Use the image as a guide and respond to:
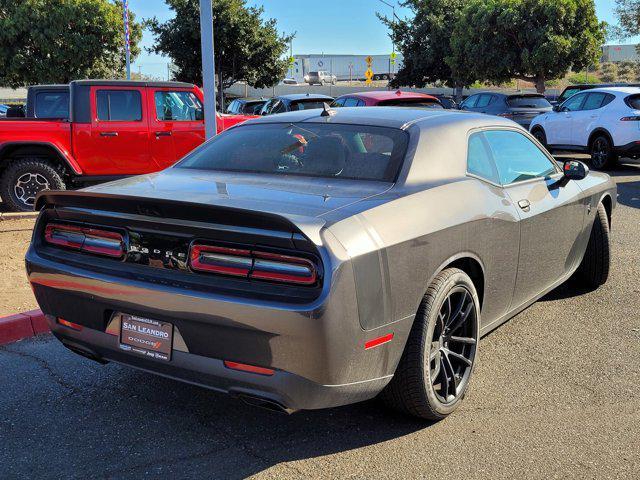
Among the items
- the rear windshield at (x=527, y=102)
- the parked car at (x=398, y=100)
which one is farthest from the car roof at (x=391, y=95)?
the rear windshield at (x=527, y=102)

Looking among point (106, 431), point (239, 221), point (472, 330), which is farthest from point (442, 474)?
point (106, 431)

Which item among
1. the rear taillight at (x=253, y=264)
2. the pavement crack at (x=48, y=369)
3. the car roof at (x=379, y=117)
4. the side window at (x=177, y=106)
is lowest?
the pavement crack at (x=48, y=369)

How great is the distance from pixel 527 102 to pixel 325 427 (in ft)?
54.3

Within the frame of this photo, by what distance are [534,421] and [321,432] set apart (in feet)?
3.59

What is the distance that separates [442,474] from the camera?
9.70ft

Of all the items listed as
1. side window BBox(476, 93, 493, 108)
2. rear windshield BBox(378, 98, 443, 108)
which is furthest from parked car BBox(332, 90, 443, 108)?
side window BBox(476, 93, 493, 108)

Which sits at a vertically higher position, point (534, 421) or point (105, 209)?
point (105, 209)

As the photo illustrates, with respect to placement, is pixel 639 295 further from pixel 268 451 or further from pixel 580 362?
pixel 268 451

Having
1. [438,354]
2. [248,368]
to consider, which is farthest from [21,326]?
[438,354]

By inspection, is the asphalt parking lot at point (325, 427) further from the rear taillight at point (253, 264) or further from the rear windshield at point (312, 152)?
the rear windshield at point (312, 152)

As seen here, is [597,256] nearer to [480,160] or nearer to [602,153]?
[480,160]

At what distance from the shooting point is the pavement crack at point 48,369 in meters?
3.84

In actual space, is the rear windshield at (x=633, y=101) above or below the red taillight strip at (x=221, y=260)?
above

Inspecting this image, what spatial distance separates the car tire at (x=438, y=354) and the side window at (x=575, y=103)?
1291 centimetres
